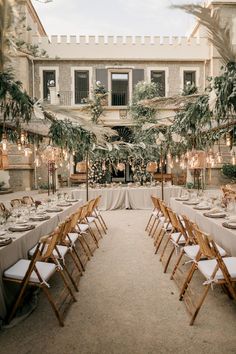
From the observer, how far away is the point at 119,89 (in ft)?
A: 56.9

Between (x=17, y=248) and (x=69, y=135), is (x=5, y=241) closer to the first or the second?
(x=17, y=248)

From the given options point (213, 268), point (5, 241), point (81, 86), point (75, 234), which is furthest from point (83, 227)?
point (81, 86)

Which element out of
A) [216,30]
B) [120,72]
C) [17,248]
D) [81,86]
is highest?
[120,72]

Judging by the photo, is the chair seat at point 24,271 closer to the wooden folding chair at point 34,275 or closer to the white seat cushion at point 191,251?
the wooden folding chair at point 34,275

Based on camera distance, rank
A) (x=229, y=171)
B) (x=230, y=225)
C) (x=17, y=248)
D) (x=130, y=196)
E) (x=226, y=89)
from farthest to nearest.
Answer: (x=229, y=171) < (x=130, y=196) < (x=230, y=225) < (x=17, y=248) < (x=226, y=89)

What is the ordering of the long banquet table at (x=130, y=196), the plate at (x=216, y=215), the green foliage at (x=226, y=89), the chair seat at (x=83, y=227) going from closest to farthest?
the green foliage at (x=226, y=89) → the plate at (x=216, y=215) → the chair seat at (x=83, y=227) → the long banquet table at (x=130, y=196)

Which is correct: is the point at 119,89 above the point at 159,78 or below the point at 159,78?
below

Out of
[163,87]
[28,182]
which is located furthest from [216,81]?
[163,87]

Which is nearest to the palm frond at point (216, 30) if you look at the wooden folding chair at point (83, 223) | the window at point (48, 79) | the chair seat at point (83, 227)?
the wooden folding chair at point (83, 223)

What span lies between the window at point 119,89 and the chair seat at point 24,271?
1507 centimetres

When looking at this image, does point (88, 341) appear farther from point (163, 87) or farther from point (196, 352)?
point (163, 87)

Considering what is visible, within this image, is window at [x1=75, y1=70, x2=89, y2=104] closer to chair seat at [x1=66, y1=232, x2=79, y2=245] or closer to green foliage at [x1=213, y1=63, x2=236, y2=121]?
chair seat at [x1=66, y1=232, x2=79, y2=245]

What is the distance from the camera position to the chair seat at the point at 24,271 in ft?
9.98

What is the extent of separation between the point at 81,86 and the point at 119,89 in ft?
7.31
